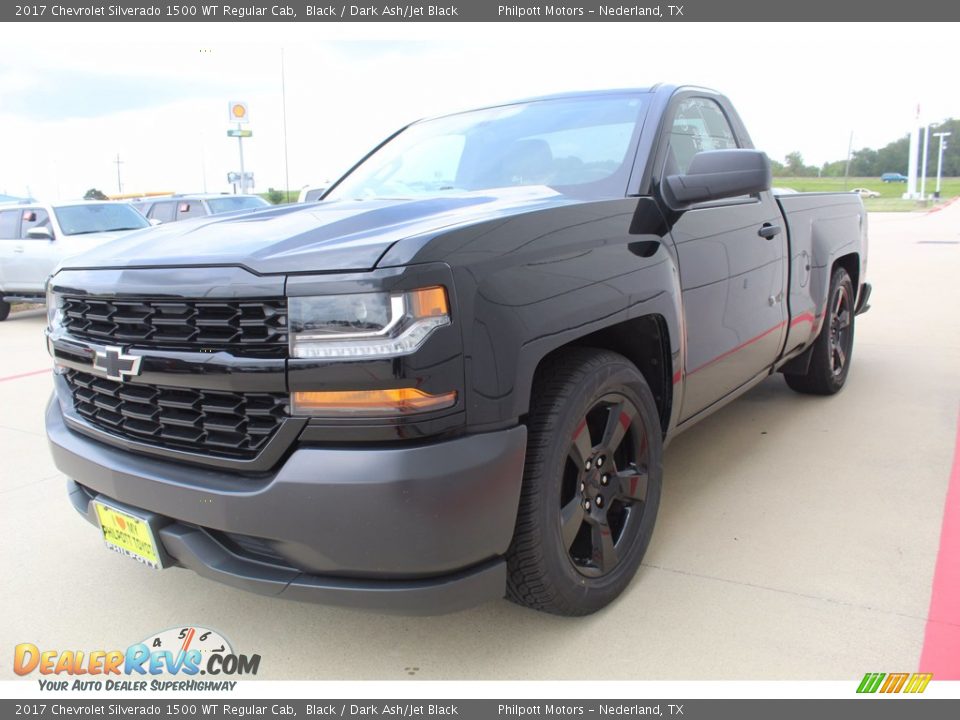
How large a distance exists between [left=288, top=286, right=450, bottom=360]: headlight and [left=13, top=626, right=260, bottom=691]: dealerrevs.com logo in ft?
3.70

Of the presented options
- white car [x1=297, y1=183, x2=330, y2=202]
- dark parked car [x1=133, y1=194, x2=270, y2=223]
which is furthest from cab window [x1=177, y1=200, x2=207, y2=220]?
white car [x1=297, y1=183, x2=330, y2=202]

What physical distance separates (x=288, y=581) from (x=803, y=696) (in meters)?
1.45

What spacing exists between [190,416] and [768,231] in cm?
284

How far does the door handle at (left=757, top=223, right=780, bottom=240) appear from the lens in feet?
12.2

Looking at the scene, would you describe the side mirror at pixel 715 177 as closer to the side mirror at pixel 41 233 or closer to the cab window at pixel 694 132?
the cab window at pixel 694 132

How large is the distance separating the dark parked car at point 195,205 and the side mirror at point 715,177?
12055 millimetres

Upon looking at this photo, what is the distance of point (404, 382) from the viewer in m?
1.90

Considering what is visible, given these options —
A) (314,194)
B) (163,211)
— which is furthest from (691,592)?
(163,211)

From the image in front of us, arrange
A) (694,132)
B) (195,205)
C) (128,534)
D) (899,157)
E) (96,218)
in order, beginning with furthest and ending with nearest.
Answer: (899,157), (195,205), (96,218), (694,132), (128,534)

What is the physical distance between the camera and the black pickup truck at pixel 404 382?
75.8 inches

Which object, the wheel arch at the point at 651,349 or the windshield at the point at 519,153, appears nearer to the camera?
the wheel arch at the point at 651,349

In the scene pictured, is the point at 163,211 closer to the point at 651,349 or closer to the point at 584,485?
the point at 651,349

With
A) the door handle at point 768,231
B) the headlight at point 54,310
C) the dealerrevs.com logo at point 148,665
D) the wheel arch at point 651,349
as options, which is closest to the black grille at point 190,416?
the headlight at point 54,310
